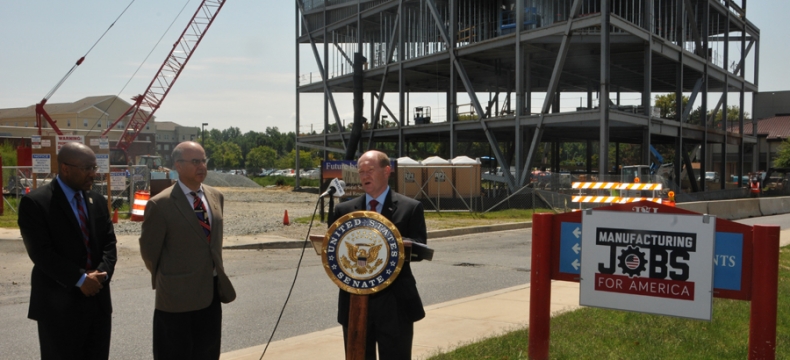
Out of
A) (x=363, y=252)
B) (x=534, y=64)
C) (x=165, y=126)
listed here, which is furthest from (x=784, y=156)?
(x=165, y=126)

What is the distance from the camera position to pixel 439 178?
99.9 ft

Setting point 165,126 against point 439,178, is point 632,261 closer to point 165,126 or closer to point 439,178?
point 439,178

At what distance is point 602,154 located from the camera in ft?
104

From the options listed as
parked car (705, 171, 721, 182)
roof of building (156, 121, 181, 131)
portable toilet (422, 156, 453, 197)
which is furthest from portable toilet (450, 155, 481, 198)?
roof of building (156, 121, 181, 131)

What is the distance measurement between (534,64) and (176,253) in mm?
40748

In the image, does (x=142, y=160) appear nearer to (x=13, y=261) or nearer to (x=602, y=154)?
(x=602, y=154)

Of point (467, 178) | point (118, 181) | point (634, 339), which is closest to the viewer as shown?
point (634, 339)

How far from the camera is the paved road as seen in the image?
7.62 meters

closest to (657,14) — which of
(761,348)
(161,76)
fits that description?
(761,348)

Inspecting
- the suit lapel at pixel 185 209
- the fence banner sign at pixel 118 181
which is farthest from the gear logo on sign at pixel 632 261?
the fence banner sign at pixel 118 181

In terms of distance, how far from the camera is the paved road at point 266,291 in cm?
762

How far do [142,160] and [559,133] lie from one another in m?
31.8

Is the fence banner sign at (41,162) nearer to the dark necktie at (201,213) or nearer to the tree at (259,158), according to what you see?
the dark necktie at (201,213)

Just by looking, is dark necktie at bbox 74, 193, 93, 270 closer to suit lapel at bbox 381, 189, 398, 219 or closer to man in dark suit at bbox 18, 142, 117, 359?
man in dark suit at bbox 18, 142, 117, 359
